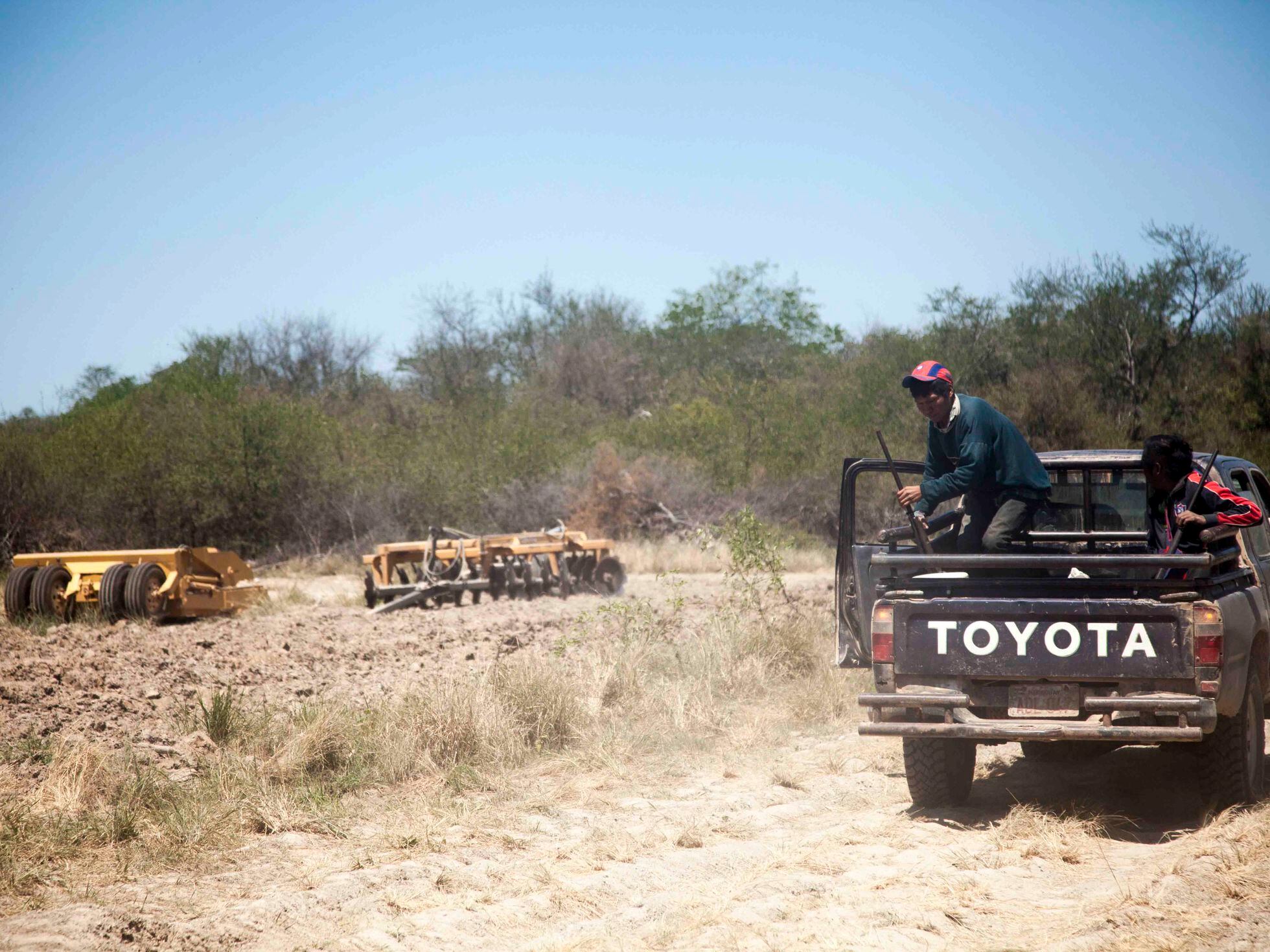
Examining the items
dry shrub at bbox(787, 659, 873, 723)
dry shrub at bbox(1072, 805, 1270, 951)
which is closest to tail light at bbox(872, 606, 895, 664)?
dry shrub at bbox(1072, 805, 1270, 951)

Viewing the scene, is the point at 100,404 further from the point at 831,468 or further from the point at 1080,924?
the point at 1080,924

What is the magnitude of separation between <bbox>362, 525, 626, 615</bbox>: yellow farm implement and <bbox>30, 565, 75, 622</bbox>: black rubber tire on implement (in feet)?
12.8

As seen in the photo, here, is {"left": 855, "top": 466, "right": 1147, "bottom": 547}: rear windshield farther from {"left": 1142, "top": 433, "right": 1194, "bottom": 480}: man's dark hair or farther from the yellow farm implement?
the yellow farm implement

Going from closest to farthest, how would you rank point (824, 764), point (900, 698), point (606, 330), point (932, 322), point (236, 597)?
point (900, 698) < point (824, 764) < point (236, 597) < point (932, 322) < point (606, 330)

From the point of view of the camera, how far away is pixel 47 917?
14.2 ft

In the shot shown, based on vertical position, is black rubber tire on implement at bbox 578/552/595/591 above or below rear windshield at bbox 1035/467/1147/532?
below

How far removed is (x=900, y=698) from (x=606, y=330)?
168 feet

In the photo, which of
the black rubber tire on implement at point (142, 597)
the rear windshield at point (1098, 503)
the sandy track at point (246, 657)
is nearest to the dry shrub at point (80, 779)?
the sandy track at point (246, 657)

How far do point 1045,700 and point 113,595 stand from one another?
1246 centimetres

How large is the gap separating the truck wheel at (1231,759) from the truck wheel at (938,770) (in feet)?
3.56

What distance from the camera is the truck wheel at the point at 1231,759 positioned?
210 inches

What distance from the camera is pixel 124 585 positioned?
1434cm

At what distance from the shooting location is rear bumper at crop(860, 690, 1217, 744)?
4.95m

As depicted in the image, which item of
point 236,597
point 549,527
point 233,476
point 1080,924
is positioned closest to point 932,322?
point 549,527
